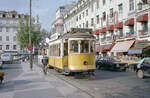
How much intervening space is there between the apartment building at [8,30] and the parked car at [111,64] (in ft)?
213

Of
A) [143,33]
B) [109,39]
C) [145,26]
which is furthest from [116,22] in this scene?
[143,33]

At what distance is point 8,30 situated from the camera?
85.2m

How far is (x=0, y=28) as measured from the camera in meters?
84.2

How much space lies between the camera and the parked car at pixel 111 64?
21.8m

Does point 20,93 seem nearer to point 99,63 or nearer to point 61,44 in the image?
point 61,44

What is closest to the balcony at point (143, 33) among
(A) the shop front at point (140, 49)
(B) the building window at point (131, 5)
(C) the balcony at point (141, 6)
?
(A) the shop front at point (140, 49)

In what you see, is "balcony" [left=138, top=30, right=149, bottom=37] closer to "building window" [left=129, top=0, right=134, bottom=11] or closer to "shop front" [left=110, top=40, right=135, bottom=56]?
"shop front" [left=110, top=40, right=135, bottom=56]

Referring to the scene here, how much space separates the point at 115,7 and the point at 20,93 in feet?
100

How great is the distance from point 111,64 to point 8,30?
6949cm

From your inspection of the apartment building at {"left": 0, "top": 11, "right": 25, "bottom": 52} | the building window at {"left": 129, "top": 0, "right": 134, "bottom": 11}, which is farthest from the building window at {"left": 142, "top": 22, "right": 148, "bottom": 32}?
the apartment building at {"left": 0, "top": 11, "right": 25, "bottom": 52}

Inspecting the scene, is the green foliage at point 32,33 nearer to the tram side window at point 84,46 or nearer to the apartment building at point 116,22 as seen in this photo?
the apartment building at point 116,22

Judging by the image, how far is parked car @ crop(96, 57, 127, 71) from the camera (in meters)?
21.8

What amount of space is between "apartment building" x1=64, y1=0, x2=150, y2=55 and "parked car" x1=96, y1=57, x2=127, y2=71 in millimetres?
5304

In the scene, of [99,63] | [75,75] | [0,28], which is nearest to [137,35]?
[99,63]
